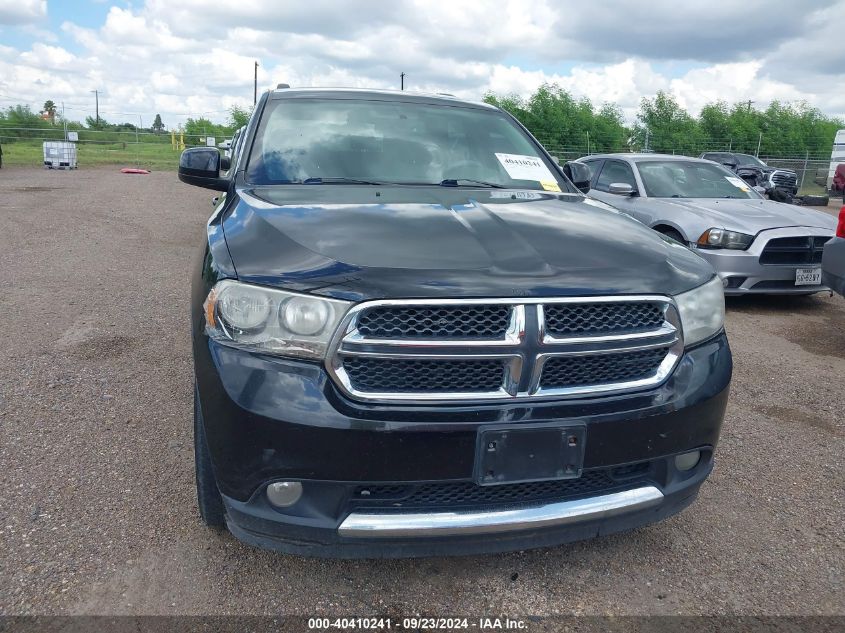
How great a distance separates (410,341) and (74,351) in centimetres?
357

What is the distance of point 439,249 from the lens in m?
2.08

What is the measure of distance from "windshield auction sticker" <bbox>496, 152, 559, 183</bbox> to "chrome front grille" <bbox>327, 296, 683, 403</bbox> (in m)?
1.51

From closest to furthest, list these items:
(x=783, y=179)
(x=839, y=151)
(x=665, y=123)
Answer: (x=783, y=179)
(x=839, y=151)
(x=665, y=123)

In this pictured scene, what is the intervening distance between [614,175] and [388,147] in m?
5.66

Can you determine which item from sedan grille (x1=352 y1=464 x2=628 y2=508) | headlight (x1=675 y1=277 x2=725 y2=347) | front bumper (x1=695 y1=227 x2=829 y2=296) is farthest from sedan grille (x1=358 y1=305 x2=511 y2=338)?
front bumper (x1=695 y1=227 x2=829 y2=296)

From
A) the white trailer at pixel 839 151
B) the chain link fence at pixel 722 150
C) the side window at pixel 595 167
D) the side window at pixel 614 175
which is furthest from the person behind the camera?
the chain link fence at pixel 722 150

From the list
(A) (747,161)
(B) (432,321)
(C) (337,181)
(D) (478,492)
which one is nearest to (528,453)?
(D) (478,492)

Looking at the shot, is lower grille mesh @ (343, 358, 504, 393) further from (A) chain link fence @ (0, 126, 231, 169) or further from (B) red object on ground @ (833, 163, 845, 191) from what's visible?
(A) chain link fence @ (0, 126, 231, 169)

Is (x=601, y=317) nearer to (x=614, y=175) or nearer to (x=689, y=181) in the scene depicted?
(x=689, y=181)

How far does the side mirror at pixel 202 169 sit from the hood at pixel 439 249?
62cm

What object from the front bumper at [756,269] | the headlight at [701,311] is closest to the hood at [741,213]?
the front bumper at [756,269]

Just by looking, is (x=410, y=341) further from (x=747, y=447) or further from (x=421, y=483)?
(x=747, y=447)

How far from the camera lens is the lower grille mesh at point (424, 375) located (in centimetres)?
189

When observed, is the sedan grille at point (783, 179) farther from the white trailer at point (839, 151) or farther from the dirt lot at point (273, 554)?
the dirt lot at point (273, 554)
